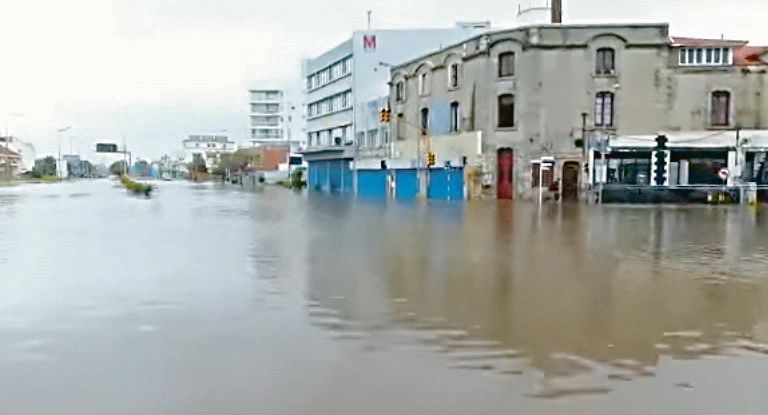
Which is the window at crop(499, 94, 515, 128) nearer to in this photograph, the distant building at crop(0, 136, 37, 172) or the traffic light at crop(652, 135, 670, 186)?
the traffic light at crop(652, 135, 670, 186)

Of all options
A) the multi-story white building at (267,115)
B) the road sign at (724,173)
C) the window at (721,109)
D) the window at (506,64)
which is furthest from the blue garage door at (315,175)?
the multi-story white building at (267,115)

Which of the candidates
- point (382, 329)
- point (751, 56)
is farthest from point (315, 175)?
point (382, 329)

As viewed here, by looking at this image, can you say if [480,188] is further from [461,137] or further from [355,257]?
[355,257]

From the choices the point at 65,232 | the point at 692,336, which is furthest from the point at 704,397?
the point at 65,232

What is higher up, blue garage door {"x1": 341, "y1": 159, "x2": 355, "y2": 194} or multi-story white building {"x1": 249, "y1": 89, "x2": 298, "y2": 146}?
multi-story white building {"x1": 249, "y1": 89, "x2": 298, "y2": 146}

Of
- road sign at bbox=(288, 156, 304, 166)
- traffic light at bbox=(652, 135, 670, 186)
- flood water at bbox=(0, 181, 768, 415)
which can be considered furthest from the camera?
road sign at bbox=(288, 156, 304, 166)

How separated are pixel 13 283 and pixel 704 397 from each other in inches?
397

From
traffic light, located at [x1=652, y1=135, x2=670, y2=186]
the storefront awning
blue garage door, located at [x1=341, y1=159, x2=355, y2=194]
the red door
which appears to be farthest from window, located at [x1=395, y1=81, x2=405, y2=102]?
traffic light, located at [x1=652, y1=135, x2=670, y2=186]

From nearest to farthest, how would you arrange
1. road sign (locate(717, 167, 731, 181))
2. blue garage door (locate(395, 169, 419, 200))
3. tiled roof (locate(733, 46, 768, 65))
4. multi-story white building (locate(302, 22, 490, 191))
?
1. road sign (locate(717, 167, 731, 181))
2. tiled roof (locate(733, 46, 768, 65))
3. blue garage door (locate(395, 169, 419, 200))
4. multi-story white building (locate(302, 22, 490, 191))

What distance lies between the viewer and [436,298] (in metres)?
9.87

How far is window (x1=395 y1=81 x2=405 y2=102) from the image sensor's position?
57469mm

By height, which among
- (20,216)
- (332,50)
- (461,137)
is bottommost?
(20,216)

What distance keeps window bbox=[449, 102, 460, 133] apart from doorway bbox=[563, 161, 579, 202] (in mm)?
8986

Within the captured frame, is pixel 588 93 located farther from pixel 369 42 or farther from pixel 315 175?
pixel 315 175
